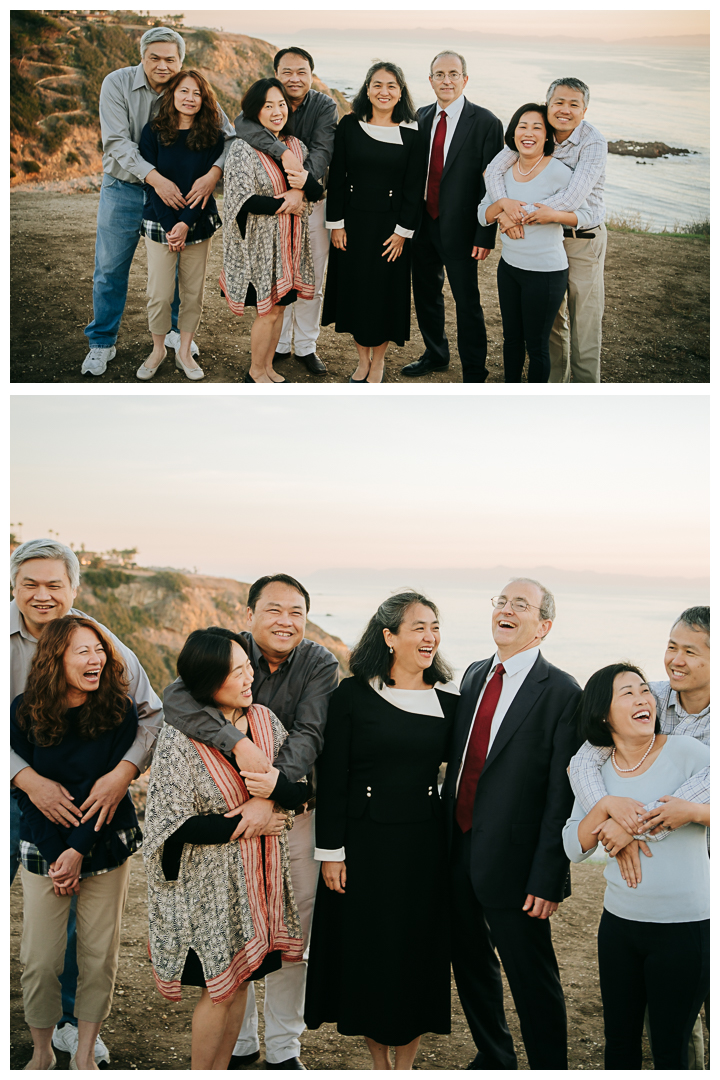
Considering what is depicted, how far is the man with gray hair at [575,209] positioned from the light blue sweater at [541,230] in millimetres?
36

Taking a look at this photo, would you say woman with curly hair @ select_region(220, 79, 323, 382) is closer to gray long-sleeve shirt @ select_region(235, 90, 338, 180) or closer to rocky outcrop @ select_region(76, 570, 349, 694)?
gray long-sleeve shirt @ select_region(235, 90, 338, 180)

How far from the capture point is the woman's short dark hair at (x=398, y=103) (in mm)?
3932

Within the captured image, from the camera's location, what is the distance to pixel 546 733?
2.91 metres

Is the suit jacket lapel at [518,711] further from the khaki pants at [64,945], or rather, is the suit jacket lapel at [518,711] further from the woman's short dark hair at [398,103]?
the woman's short dark hair at [398,103]

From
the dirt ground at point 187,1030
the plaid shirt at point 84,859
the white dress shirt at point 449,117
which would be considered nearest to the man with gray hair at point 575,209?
the white dress shirt at point 449,117

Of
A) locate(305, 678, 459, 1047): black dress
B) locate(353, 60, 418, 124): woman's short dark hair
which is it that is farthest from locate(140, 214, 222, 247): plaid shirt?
locate(305, 678, 459, 1047): black dress

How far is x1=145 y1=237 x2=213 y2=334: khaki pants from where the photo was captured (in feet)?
14.4

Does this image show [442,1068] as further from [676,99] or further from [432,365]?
[676,99]

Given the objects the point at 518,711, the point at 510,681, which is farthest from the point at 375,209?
the point at 518,711

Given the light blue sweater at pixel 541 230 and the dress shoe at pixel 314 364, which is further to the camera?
the dress shoe at pixel 314 364

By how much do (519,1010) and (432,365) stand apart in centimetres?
335

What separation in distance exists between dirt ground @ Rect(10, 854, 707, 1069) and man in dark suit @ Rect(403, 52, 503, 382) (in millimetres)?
3005

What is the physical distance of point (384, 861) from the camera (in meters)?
2.93

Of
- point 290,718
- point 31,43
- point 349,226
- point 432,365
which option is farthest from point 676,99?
point 290,718
